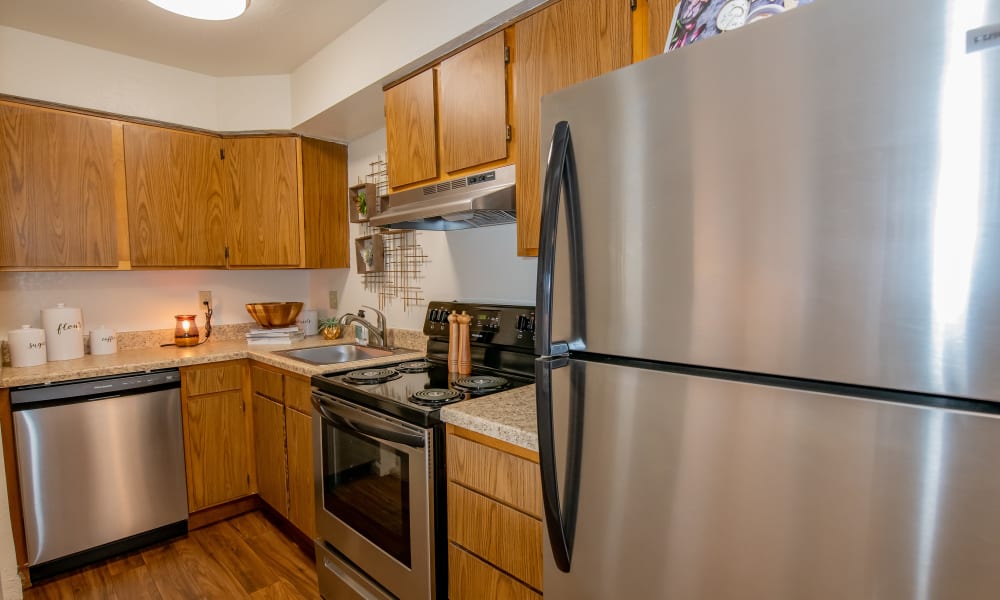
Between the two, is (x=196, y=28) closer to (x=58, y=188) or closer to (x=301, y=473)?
(x=58, y=188)

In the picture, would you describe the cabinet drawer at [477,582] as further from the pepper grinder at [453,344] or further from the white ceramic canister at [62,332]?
the white ceramic canister at [62,332]

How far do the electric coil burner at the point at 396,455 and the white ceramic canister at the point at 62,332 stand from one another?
1494 millimetres

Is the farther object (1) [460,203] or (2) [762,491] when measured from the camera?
(1) [460,203]

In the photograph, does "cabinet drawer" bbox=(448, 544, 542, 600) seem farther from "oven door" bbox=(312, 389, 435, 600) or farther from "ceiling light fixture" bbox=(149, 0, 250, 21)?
"ceiling light fixture" bbox=(149, 0, 250, 21)

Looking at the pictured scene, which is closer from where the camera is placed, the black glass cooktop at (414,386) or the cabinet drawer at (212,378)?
the black glass cooktop at (414,386)

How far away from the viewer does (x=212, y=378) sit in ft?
8.34

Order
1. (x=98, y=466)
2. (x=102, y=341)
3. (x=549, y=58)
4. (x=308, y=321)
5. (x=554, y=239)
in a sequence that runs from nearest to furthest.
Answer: (x=554, y=239) < (x=549, y=58) < (x=98, y=466) < (x=102, y=341) < (x=308, y=321)

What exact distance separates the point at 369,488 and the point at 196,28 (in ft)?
7.49

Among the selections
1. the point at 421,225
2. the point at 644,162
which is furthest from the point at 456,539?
the point at 421,225

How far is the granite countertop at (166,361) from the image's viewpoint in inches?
81.8

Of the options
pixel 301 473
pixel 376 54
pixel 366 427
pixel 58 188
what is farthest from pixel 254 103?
pixel 366 427

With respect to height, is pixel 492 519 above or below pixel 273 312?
below

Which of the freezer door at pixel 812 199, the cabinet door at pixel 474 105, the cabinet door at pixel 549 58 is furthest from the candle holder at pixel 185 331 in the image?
the freezer door at pixel 812 199

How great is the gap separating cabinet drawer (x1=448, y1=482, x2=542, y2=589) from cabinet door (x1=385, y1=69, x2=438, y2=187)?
1.23 meters
